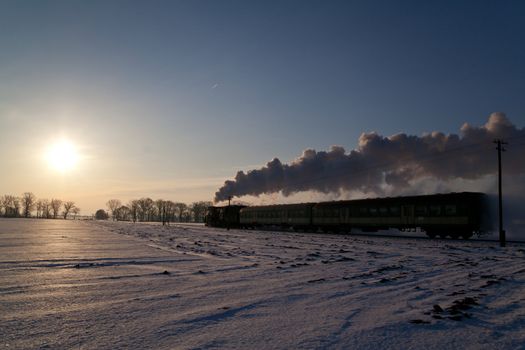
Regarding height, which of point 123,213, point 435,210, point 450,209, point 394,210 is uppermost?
point 450,209

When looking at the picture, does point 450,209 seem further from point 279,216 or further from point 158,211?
point 158,211

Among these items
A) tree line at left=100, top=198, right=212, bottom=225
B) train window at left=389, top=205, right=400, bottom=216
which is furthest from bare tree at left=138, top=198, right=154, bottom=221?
train window at left=389, top=205, right=400, bottom=216

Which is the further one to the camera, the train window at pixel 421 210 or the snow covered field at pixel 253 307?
the train window at pixel 421 210

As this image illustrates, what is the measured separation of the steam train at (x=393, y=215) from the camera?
27.4 meters

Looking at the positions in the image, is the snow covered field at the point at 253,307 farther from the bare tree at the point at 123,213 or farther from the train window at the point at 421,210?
the bare tree at the point at 123,213

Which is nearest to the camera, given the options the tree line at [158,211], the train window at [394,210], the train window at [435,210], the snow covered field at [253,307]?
the snow covered field at [253,307]

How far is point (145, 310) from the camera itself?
5855 mm

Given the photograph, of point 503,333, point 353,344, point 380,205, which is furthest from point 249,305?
point 380,205

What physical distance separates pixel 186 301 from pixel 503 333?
5012mm

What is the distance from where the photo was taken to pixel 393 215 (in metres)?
32.5

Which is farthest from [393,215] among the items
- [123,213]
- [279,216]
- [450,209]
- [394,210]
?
[123,213]

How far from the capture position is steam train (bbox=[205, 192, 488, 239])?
→ 89.9 feet

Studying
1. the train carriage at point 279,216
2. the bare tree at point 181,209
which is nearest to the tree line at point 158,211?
the bare tree at point 181,209

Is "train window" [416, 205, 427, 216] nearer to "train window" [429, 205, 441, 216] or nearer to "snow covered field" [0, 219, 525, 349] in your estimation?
"train window" [429, 205, 441, 216]
